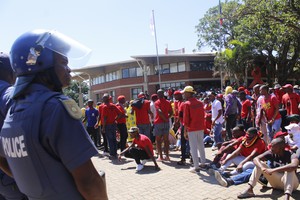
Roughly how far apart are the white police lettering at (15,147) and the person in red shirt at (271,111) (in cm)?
651

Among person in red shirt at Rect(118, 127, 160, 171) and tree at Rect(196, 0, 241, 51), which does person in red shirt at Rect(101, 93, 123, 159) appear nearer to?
person in red shirt at Rect(118, 127, 160, 171)

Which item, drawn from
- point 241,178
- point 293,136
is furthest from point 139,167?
point 293,136

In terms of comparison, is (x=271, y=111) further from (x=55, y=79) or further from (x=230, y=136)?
(x=55, y=79)

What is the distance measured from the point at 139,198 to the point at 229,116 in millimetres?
4377

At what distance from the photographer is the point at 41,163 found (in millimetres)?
1391

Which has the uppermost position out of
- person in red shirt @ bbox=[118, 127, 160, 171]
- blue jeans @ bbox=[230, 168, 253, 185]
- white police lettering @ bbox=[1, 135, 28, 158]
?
white police lettering @ bbox=[1, 135, 28, 158]

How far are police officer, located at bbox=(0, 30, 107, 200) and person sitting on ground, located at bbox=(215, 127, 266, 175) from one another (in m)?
4.78

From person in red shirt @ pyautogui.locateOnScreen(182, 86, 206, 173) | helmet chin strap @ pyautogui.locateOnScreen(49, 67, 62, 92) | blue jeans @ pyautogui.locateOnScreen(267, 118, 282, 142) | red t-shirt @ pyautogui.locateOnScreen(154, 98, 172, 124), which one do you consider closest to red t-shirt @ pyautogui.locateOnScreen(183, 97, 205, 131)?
person in red shirt @ pyautogui.locateOnScreen(182, 86, 206, 173)

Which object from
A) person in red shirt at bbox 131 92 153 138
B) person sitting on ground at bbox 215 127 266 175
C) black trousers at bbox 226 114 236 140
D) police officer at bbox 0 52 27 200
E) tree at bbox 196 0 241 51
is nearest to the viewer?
police officer at bbox 0 52 27 200

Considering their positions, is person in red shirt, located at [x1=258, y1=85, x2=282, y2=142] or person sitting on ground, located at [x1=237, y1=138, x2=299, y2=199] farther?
person in red shirt, located at [x1=258, y1=85, x2=282, y2=142]

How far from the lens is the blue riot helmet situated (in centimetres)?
149

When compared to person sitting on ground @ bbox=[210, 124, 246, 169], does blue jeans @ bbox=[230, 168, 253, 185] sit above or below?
below

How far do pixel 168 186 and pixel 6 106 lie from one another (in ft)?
13.8

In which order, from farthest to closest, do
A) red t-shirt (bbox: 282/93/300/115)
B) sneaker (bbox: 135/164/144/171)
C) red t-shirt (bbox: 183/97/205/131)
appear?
red t-shirt (bbox: 282/93/300/115)
sneaker (bbox: 135/164/144/171)
red t-shirt (bbox: 183/97/205/131)
